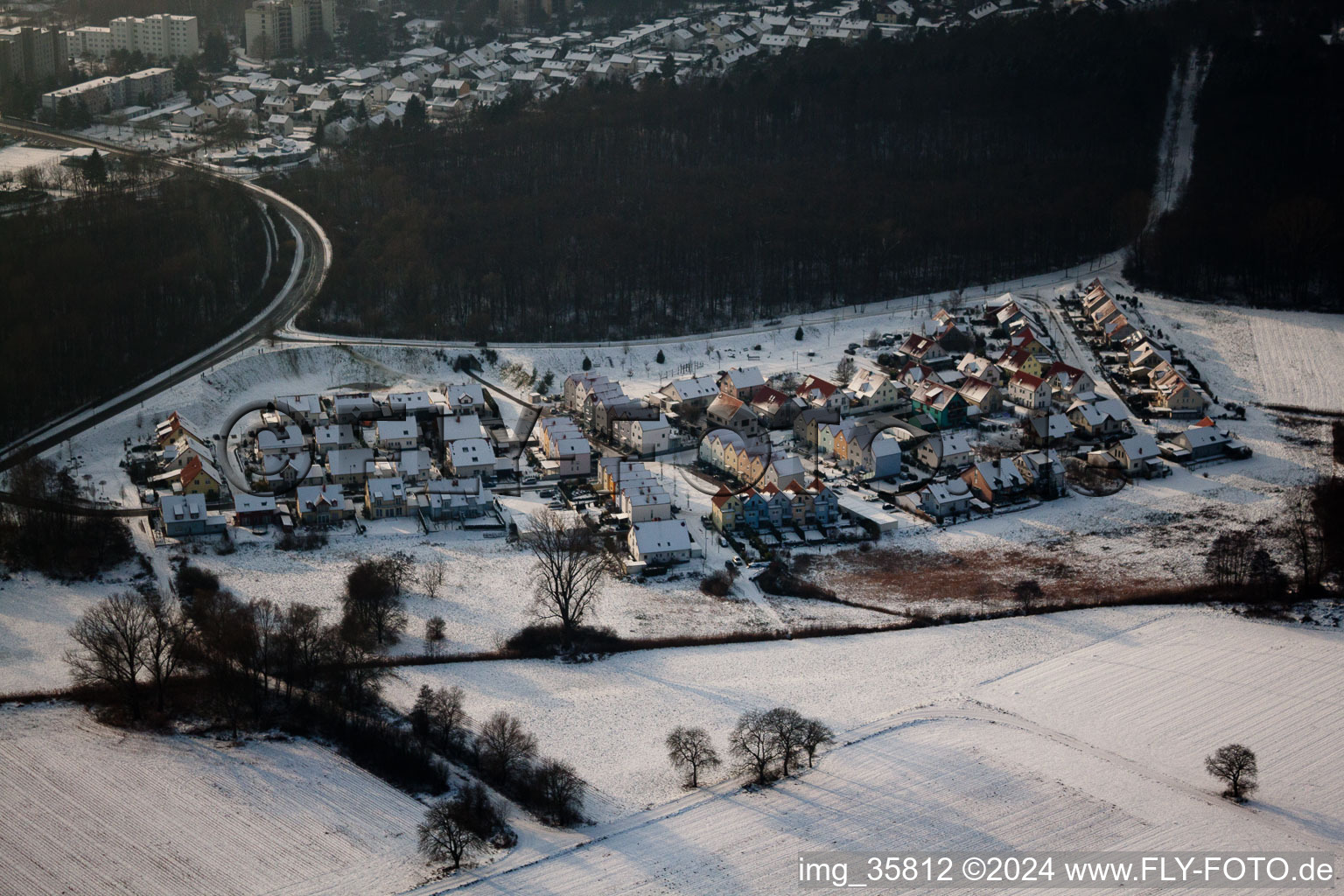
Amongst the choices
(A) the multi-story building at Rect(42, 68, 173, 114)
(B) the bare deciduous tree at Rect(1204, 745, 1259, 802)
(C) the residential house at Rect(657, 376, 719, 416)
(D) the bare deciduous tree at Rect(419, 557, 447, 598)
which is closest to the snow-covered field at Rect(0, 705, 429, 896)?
(D) the bare deciduous tree at Rect(419, 557, 447, 598)

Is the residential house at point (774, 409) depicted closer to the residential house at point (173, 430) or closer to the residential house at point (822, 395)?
the residential house at point (822, 395)

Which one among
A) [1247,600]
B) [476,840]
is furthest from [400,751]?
[1247,600]

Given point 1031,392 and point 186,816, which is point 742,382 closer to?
point 1031,392

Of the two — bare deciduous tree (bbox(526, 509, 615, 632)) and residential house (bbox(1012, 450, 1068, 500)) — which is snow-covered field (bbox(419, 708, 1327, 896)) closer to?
bare deciduous tree (bbox(526, 509, 615, 632))

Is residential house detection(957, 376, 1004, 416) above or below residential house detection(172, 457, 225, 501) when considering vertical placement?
above

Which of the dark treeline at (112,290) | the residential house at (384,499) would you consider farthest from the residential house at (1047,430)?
the dark treeline at (112,290)

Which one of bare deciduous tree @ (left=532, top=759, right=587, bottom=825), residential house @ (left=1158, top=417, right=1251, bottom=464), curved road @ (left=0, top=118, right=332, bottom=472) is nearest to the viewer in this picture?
bare deciduous tree @ (left=532, top=759, right=587, bottom=825)
